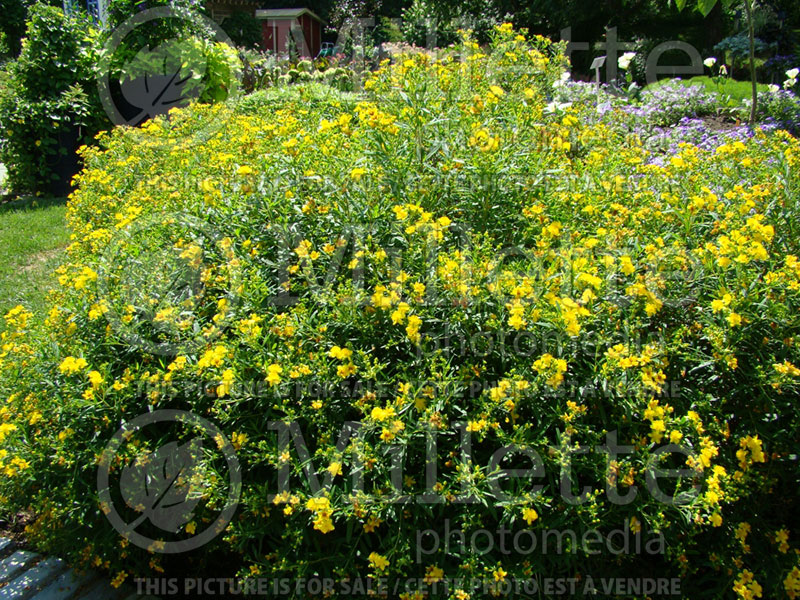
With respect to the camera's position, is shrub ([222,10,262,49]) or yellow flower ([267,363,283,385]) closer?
yellow flower ([267,363,283,385])

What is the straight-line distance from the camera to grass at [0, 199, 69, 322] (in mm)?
4034

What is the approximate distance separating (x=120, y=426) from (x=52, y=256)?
346 centimetres

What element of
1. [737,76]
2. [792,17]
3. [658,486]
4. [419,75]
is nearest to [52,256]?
[419,75]

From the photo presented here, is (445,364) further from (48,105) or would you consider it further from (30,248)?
(48,105)

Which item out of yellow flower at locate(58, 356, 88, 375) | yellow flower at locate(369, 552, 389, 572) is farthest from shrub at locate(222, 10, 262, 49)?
yellow flower at locate(369, 552, 389, 572)

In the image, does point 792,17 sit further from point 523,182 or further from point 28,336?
point 28,336

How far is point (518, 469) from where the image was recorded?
5.75 feet
